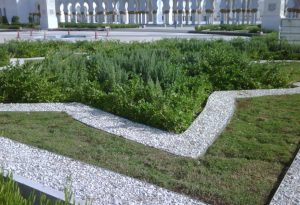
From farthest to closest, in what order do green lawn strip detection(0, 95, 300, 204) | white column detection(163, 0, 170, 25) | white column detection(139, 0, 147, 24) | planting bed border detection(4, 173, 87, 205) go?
1. white column detection(139, 0, 147, 24)
2. white column detection(163, 0, 170, 25)
3. green lawn strip detection(0, 95, 300, 204)
4. planting bed border detection(4, 173, 87, 205)

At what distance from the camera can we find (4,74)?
8930 millimetres

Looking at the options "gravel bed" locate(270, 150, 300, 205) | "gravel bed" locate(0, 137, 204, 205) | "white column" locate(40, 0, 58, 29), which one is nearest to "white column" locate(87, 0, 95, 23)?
"white column" locate(40, 0, 58, 29)

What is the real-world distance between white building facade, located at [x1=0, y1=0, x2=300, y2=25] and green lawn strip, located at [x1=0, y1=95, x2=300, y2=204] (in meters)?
49.8

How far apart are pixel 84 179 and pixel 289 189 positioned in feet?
7.97

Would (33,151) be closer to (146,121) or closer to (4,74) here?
(146,121)

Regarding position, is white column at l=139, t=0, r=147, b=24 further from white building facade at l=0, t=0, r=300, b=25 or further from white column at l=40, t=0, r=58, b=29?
white column at l=40, t=0, r=58, b=29

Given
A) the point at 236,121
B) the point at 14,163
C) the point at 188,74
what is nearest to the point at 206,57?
the point at 188,74

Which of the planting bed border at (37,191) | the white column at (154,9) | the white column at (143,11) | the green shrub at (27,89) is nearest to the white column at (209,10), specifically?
the white column at (154,9)

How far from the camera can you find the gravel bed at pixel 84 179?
395 cm

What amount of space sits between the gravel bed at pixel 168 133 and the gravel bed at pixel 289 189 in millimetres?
1310

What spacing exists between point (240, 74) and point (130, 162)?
582 cm

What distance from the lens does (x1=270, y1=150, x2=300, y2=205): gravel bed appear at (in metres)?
3.93

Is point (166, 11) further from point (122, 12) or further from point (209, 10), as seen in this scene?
point (209, 10)

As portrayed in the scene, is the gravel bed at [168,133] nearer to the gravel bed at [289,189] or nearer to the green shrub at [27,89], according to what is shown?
the green shrub at [27,89]
